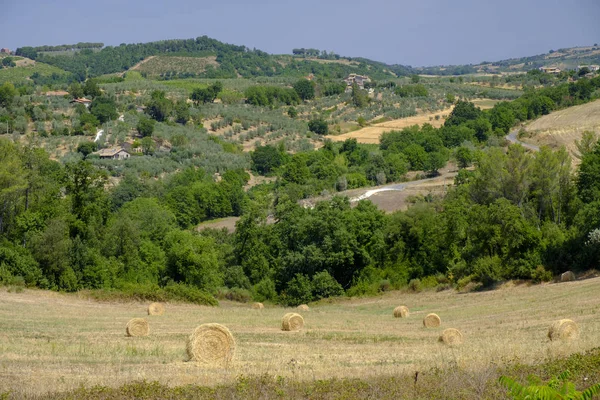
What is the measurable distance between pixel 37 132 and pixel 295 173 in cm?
4219

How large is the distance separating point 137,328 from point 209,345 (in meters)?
6.69

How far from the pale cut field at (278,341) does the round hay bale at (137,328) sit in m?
0.29

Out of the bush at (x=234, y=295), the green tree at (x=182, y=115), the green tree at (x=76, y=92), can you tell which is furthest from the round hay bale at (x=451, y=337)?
the green tree at (x=76, y=92)

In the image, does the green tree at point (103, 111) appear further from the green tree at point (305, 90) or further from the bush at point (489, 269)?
the bush at point (489, 269)

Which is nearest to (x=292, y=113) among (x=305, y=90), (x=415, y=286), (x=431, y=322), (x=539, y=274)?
(x=305, y=90)

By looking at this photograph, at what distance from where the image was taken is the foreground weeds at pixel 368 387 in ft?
45.0

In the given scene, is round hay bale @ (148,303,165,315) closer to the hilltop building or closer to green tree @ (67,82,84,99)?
the hilltop building

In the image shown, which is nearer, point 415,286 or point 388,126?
point 415,286

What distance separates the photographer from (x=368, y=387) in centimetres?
1421

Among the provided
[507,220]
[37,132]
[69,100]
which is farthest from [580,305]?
[69,100]

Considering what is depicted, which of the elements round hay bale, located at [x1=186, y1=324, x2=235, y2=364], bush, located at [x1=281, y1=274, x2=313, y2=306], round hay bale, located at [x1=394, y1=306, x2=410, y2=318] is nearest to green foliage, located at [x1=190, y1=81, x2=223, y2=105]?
bush, located at [x1=281, y1=274, x2=313, y2=306]

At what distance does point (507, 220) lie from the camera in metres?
44.0

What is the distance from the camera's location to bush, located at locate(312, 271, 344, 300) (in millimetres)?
50094

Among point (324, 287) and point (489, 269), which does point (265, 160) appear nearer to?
point (324, 287)
